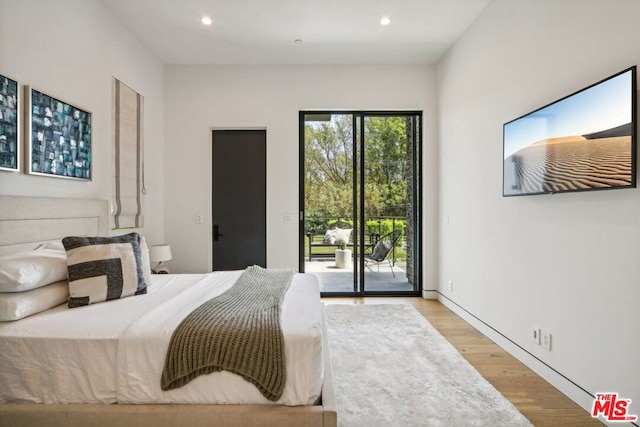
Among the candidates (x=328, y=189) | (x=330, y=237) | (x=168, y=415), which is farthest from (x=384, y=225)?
(x=168, y=415)

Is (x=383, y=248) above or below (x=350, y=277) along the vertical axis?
above

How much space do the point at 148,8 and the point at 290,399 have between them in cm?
351

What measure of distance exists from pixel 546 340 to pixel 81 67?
4.09m

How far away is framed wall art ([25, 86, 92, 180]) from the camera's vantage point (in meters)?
2.32

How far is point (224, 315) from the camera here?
1.73 metres

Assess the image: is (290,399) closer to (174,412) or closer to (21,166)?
(174,412)

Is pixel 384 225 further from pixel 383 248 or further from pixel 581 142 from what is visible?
pixel 581 142

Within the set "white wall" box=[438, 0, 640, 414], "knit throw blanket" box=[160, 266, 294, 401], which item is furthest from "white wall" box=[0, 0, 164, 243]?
"white wall" box=[438, 0, 640, 414]

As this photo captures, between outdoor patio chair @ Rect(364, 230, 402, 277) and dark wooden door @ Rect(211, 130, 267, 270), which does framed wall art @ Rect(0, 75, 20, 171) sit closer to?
dark wooden door @ Rect(211, 130, 267, 270)

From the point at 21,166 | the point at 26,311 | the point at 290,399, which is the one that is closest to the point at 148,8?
the point at 21,166

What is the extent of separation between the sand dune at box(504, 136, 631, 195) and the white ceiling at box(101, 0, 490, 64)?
1.71 m

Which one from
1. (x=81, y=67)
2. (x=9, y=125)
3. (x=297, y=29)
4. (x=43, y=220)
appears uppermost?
(x=297, y=29)

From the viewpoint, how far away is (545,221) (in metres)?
2.34

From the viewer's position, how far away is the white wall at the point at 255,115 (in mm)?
4438
